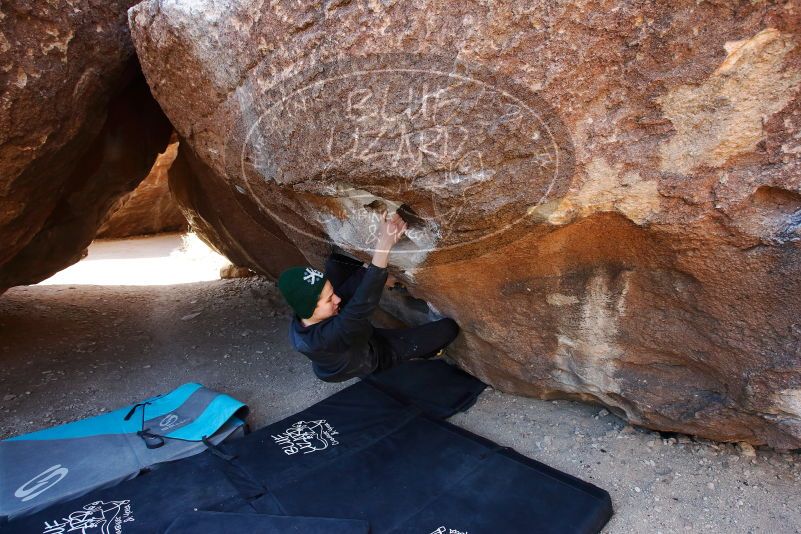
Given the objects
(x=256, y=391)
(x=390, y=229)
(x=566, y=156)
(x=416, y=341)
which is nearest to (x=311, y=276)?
(x=390, y=229)

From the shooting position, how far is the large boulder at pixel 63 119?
2.01 meters

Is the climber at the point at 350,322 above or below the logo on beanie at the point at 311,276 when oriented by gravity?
below

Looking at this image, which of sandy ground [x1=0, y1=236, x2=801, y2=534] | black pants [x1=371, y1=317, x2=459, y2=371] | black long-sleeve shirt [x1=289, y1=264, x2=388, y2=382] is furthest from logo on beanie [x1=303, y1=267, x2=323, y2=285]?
sandy ground [x1=0, y1=236, x2=801, y2=534]

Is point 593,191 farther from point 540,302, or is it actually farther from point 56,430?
point 56,430

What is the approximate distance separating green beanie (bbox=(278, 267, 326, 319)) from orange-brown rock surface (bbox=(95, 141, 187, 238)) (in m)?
6.86

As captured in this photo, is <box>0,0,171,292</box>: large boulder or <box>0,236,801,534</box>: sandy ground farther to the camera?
<box>0,0,171,292</box>: large boulder

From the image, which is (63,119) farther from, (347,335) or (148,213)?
(148,213)

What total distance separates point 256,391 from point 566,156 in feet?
6.92

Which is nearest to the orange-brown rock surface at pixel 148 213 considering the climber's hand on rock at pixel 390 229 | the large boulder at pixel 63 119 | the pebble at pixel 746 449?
the large boulder at pixel 63 119

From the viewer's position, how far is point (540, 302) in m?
2.00

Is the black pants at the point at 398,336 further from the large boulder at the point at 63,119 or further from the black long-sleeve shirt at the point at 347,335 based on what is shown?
the large boulder at the point at 63,119

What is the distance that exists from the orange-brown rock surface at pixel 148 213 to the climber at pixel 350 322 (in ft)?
22.1

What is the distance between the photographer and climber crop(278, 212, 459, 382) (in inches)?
73.9

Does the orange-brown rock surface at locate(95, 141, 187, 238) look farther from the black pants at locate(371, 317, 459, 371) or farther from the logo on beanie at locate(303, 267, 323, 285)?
the logo on beanie at locate(303, 267, 323, 285)
